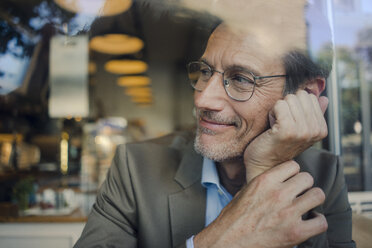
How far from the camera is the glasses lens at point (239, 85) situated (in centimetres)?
105

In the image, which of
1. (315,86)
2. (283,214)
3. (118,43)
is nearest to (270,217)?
(283,214)

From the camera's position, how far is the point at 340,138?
5.50ft

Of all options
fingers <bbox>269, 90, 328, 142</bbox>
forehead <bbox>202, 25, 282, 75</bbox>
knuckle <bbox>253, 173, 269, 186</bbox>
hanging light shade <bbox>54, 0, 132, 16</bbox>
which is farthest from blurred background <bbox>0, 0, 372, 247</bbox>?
knuckle <bbox>253, 173, 269, 186</bbox>

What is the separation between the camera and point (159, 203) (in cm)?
119

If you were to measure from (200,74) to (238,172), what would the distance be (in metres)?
0.44

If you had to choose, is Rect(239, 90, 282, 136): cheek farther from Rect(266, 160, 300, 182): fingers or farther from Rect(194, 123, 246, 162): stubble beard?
Rect(266, 160, 300, 182): fingers

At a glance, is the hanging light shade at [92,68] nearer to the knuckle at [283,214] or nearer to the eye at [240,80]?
the eye at [240,80]

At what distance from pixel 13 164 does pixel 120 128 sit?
299 centimetres

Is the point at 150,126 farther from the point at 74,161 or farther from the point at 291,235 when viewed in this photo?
the point at 291,235

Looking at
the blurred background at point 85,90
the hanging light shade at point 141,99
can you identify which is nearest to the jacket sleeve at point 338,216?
the blurred background at point 85,90

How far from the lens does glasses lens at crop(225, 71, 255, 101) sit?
1049 mm

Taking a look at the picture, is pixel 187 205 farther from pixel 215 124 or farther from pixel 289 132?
pixel 289 132

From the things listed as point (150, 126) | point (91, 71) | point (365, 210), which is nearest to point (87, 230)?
point (365, 210)

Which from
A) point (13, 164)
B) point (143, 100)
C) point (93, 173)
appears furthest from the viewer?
point (143, 100)
